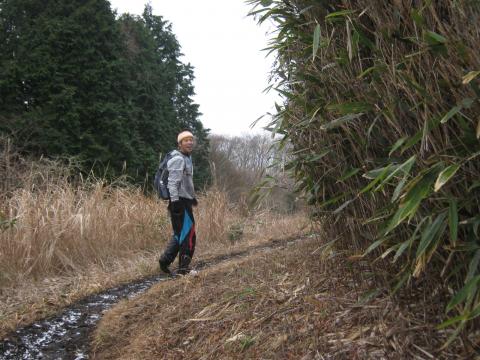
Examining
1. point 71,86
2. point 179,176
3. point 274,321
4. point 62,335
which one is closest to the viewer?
point 274,321

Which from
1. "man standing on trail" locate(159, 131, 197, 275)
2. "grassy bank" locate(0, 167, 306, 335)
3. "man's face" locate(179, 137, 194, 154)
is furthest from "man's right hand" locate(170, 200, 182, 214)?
"grassy bank" locate(0, 167, 306, 335)

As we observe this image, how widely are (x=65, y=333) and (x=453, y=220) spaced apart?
3338mm

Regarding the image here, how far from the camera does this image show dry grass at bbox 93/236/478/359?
1.92 meters

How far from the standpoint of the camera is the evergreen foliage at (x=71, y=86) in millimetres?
16484

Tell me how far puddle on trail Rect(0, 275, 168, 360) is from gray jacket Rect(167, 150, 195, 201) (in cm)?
118

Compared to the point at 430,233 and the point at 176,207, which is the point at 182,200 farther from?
the point at 430,233

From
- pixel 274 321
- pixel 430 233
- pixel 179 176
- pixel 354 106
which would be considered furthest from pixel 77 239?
pixel 430 233

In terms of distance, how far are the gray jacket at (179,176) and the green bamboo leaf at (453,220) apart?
3.95 metres

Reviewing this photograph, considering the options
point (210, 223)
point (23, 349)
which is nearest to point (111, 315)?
point (23, 349)

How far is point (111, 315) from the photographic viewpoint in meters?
3.95

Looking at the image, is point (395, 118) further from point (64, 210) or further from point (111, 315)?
point (64, 210)

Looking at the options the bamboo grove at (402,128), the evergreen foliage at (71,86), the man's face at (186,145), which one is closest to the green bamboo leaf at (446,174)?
the bamboo grove at (402,128)

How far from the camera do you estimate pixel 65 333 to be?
12.3 ft

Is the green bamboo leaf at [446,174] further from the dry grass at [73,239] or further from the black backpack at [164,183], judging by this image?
the black backpack at [164,183]
